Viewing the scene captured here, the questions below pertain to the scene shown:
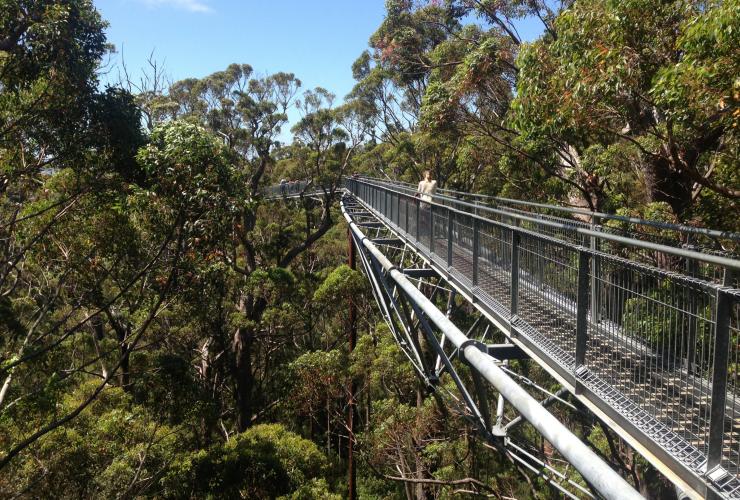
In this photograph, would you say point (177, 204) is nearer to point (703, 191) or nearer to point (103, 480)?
point (103, 480)

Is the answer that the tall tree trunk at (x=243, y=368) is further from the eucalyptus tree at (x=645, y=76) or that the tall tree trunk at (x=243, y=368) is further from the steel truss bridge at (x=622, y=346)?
the steel truss bridge at (x=622, y=346)

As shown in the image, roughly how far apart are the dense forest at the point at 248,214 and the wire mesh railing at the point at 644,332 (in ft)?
6.77

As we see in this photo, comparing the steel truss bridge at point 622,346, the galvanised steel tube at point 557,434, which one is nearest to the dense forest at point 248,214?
the steel truss bridge at point 622,346

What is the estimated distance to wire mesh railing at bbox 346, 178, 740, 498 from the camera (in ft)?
6.53

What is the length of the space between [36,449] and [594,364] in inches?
322

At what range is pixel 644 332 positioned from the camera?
8.71 ft

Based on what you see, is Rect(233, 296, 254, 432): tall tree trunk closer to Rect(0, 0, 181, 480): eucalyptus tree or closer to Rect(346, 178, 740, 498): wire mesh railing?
Rect(0, 0, 181, 480): eucalyptus tree

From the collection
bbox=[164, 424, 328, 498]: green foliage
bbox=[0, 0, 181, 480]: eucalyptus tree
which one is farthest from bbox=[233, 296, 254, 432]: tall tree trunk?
bbox=[0, 0, 181, 480]: eucalyptus tree

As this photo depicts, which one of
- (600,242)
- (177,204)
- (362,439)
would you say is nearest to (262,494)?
(362,439)

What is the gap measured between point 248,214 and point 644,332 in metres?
10.2

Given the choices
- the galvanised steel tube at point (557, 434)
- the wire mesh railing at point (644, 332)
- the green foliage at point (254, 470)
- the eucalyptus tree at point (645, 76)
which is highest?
the eucalyptus tree at point (645, 76)

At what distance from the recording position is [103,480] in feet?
25.5

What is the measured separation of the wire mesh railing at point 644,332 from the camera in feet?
6.53

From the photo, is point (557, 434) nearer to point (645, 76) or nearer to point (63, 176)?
point (645, 76)
